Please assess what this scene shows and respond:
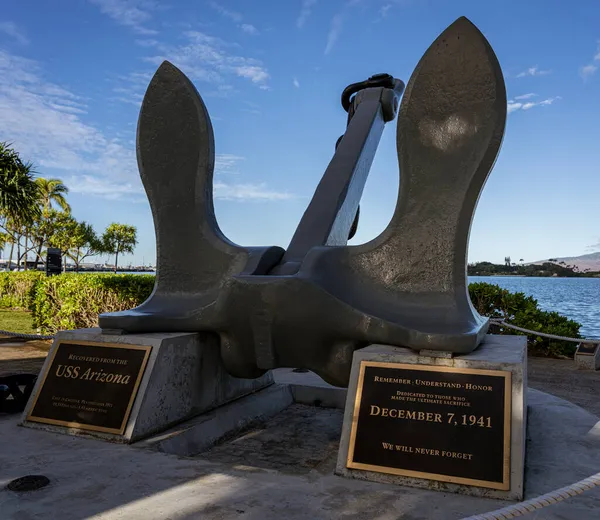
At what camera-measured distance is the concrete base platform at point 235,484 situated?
2137 millimetres

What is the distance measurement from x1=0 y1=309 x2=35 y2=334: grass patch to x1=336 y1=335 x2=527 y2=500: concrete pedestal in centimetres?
931

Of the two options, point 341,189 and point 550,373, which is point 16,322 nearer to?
point 341,189

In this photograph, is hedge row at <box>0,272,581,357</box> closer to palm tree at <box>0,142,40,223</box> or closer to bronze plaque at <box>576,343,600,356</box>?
bronze plaque at <box>576,343,600,356</box>

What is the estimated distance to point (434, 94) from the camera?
340cm

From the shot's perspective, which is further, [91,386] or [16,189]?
[16,189]

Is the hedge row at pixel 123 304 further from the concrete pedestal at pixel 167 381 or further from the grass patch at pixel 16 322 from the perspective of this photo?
the concrete pedestal at pixel 167 381

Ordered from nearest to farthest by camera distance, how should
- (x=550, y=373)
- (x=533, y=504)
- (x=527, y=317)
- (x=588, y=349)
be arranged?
1. (x=533, y=504)
2. (x=550, y=373)
3. (x=588, y=349)
4. (x=527, y=317)

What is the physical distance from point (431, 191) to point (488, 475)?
177cm

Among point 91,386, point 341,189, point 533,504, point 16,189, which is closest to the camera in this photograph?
point 533,504

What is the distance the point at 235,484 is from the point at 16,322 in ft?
38.2

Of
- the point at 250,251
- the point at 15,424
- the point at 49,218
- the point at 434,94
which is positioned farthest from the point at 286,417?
the point at 49,218

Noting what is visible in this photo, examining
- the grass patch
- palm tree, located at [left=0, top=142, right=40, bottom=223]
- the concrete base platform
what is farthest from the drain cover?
palm tree, located at [left=0, top=142, right=40, bottom=223]

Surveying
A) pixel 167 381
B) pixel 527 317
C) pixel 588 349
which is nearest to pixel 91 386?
pixel 167 381

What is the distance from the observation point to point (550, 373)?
21.7 feet
